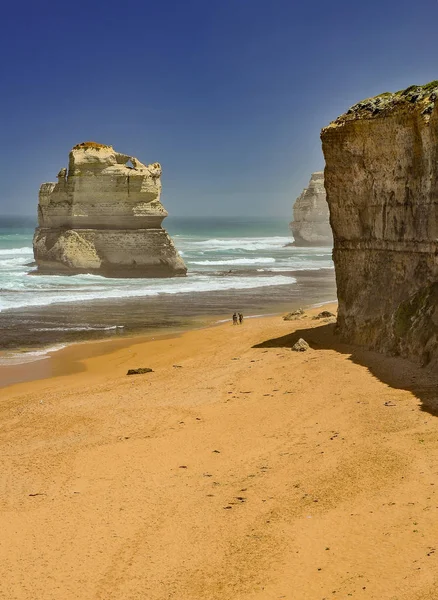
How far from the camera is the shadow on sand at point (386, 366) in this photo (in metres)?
12.9

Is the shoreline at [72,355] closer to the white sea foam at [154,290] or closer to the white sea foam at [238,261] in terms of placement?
the white sea foam at [154,290]

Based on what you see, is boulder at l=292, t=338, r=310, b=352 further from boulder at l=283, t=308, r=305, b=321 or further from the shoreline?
boulder at l=283, t=308, r=305, b=321

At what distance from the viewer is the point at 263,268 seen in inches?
2226

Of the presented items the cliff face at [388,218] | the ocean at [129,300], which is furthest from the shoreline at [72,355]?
the cliff face at [388,218]

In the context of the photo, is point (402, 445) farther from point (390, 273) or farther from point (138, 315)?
point (138, 315)

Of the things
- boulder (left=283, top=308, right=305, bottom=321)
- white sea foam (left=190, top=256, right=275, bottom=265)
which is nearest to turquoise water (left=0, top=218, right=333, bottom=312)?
white sea foam (left=190, top=256, right=275, bottom=265)

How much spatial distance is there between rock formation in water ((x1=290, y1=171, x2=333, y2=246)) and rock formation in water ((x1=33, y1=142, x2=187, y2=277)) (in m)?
41.0

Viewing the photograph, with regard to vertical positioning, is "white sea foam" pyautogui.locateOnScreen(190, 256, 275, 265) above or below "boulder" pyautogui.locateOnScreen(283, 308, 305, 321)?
above

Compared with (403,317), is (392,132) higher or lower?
higher

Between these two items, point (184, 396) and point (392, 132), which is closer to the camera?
point (184, 396)

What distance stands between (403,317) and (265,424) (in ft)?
15.8

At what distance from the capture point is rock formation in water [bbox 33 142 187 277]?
46.1 meters

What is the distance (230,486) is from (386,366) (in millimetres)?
6290

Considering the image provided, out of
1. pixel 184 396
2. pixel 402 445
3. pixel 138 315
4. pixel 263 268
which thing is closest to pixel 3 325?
pixel 138 315
